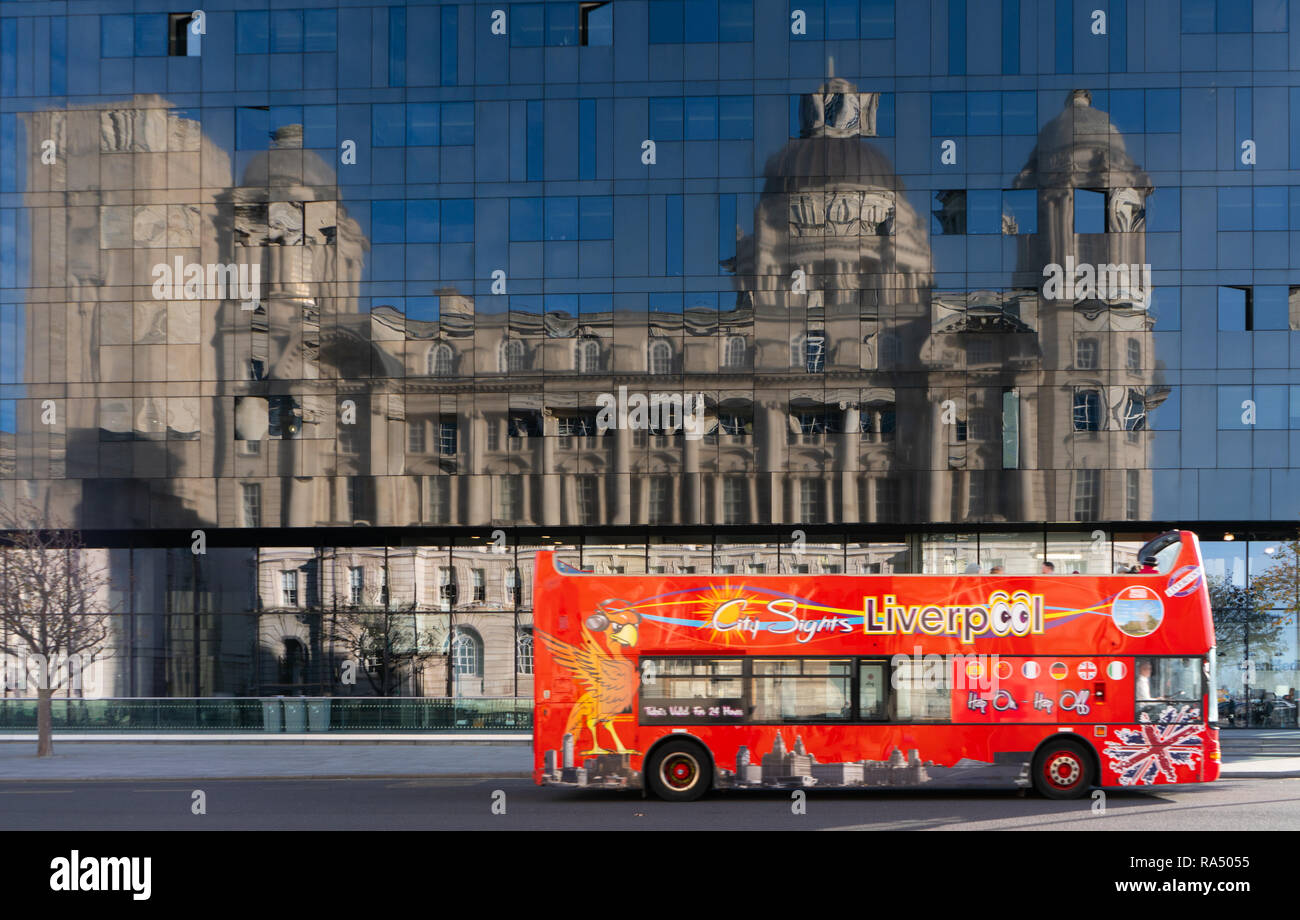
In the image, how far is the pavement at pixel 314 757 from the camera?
862 inches

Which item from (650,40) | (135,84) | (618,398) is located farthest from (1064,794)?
(135,84)

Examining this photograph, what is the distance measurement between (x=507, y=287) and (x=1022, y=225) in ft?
50.5

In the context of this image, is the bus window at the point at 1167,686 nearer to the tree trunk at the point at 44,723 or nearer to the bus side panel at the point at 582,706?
the bus side panel at the point at 582,706

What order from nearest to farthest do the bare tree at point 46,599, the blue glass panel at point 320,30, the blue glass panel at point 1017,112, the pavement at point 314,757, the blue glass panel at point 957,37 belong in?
the pavement at point 314,757
the bare tree at point 46,599
the blue glass panel at point 1017,112
the blue glass panel at point 957,37
the blue glass panel at point 320,30

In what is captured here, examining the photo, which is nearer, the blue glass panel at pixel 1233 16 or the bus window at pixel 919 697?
the bus window at pixel 919 697

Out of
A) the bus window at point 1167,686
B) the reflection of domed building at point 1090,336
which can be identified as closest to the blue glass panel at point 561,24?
the reflection of domed building at point 1090,336

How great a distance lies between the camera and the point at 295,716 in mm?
31766

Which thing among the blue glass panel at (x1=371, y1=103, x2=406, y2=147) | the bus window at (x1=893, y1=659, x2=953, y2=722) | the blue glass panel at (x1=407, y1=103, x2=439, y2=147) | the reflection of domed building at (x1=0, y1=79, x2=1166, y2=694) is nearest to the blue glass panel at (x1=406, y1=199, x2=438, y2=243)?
the reflection of domed building at (x1=0, y1=79, x2=1166, y2=694)

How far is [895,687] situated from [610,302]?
1895 cm

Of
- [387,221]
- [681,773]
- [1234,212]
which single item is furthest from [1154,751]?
[387,221]

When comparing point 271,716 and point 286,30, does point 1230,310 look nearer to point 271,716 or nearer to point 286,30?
point 286,30

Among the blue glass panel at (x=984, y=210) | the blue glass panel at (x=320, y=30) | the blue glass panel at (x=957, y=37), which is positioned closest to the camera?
the blue glass panel at (x=984, y=210)

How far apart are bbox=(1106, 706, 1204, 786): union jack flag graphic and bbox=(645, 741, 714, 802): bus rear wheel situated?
20.0 ft

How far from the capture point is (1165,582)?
55.2 ft
